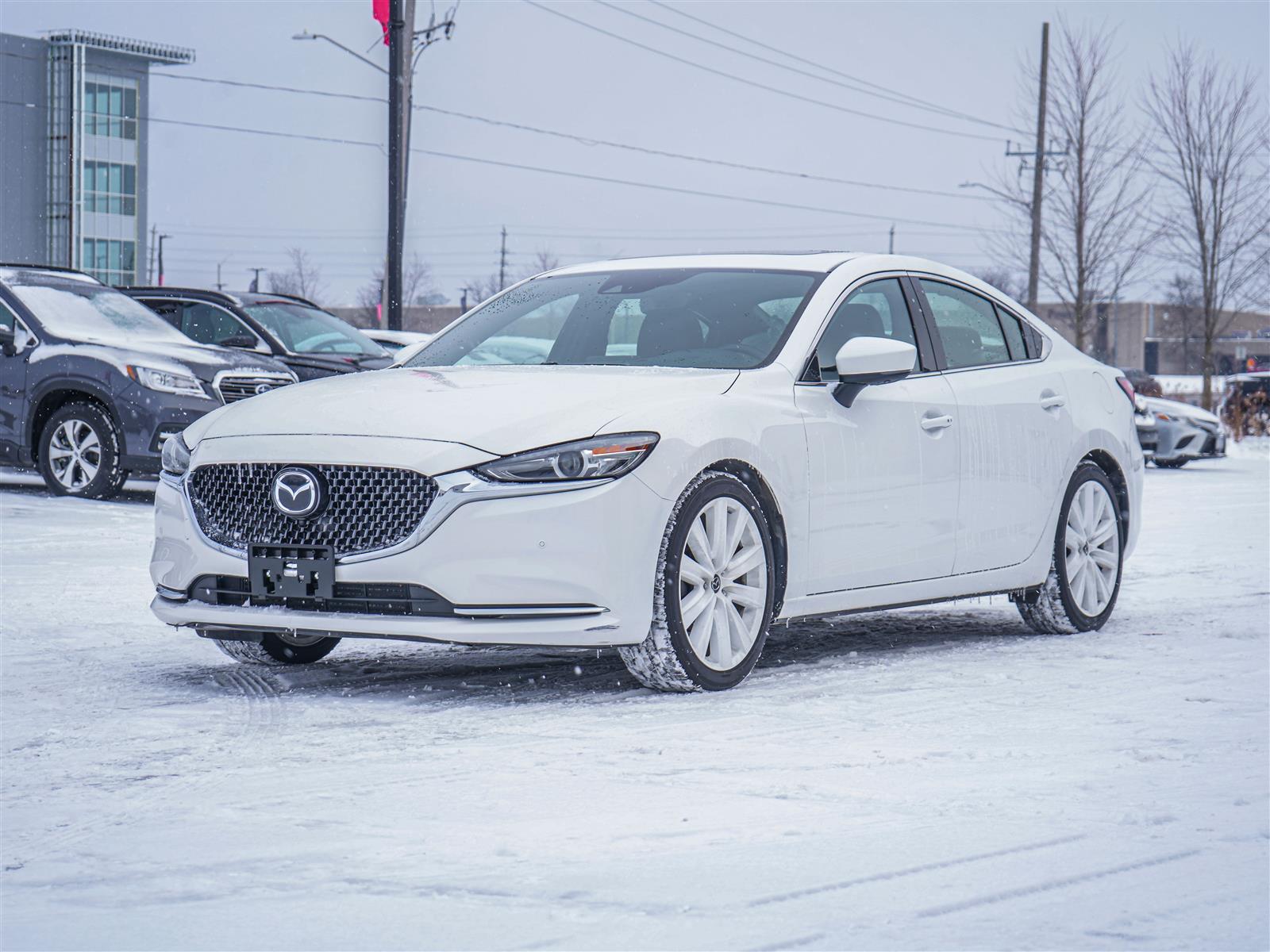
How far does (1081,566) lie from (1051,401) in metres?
0.78

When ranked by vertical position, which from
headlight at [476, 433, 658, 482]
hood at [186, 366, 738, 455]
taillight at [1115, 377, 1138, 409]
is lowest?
headlight at [476, 433, 658, 482]

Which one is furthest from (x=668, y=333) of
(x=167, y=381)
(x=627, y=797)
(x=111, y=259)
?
(x=111, y=259)

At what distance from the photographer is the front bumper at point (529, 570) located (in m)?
5.83

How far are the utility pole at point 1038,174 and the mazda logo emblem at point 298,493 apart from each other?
35840mm

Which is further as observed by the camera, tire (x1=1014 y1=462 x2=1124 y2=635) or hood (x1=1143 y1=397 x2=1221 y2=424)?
hood (x1=1143 y1=397 x2=1221 y2=424)

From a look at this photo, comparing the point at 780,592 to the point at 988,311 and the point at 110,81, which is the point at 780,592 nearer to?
the point at 988,311

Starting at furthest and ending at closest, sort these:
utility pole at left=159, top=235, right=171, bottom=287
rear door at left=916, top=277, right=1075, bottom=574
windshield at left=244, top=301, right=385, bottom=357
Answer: utility pole at left=159, top=235, right=171, bottom=287, windshield at left=244, top=301, right=385, bottom=357, rear door at left=916, top=277, right=1075, bottom=574

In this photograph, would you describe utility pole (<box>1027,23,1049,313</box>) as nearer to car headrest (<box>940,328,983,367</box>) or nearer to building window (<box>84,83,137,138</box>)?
car headrest (<box>940,328,983,367</box>)

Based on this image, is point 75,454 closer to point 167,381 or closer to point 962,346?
point 167,381

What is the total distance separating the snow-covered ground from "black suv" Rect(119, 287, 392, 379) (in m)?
9.48

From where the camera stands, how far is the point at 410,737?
18.2 ft

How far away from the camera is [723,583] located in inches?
249

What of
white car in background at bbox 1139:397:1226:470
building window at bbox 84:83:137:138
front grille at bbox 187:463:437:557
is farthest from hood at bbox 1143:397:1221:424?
building window at bbox 84:83:137:138

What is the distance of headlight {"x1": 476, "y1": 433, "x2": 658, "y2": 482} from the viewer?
5.86 meters
